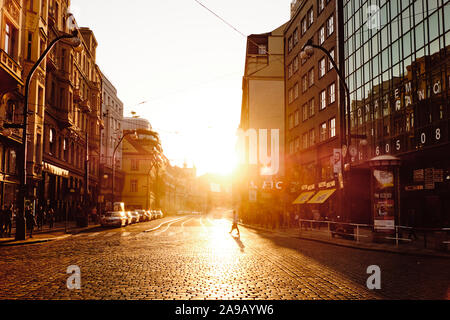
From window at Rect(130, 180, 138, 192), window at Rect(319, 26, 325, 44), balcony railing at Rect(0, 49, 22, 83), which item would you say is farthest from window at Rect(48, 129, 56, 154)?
window at Rect(130, 180, 138, 192)

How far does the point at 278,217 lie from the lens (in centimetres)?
4053

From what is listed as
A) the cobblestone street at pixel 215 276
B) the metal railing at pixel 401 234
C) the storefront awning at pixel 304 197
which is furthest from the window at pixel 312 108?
the cobblestone street at pixel 215 276

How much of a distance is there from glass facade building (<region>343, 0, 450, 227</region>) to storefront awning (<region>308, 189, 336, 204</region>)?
4.01 meters

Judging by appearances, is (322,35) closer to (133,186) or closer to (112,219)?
(112,219)

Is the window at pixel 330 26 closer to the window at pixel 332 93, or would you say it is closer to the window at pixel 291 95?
the window at pixel 332 93

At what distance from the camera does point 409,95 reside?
26141 millimetres

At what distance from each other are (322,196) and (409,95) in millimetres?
13652

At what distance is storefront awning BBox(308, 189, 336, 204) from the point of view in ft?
119

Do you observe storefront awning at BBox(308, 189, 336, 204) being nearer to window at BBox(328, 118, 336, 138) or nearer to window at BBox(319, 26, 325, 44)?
window at BBox(328, 118, 336, 138)

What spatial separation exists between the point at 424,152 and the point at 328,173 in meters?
14.2

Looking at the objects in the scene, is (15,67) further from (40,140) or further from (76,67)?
(76,67)

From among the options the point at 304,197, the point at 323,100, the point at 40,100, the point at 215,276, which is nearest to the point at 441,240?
the point at 215,276
